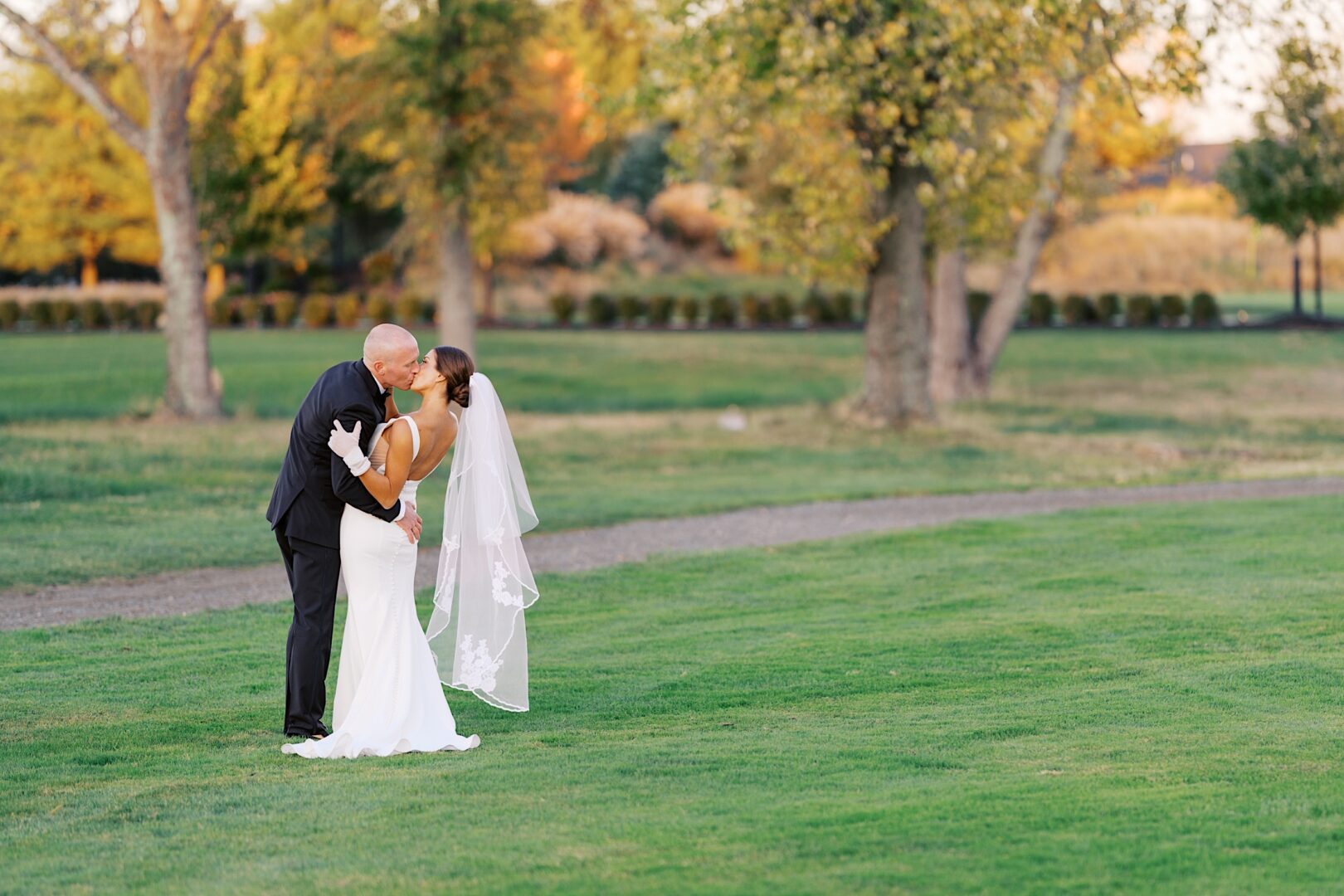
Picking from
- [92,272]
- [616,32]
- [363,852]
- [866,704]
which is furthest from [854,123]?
[92,272]

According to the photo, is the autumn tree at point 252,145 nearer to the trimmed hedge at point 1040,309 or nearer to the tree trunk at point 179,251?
the trimmed hedge at point 1040,309

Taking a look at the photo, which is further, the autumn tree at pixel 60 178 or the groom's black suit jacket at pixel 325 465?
the autumn tree at pixel 60 178

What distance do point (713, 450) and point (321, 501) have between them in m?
15.8

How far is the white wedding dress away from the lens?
287 inches

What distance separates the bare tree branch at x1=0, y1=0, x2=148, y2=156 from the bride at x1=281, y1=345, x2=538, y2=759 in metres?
17.9

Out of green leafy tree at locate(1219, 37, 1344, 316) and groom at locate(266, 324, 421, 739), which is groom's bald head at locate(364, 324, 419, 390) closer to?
groom at locate(266, 324, 421, 739)

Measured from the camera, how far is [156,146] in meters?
24.2

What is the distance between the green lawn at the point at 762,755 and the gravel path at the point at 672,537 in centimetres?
84

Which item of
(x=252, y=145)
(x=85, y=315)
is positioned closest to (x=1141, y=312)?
(x=252, y=145)

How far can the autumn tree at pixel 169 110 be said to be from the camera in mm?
23688

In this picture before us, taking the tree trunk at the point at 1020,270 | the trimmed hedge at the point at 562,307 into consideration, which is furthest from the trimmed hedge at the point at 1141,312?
the tree trunk at the point at 1020,270

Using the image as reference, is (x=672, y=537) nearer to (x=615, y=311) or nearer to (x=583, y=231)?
(x=615, y=311)

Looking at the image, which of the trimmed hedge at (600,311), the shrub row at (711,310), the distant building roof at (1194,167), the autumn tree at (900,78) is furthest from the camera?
the distant building roof at (1194,167)

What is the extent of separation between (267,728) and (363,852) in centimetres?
237
